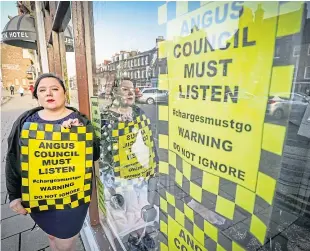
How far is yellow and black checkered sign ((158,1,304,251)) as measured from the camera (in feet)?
1.51

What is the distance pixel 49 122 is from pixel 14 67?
41764mm

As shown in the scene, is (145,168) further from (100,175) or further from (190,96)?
(190,96)

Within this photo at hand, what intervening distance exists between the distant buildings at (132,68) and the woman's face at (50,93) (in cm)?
41

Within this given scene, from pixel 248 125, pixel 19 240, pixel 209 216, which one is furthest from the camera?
pixel 19 240

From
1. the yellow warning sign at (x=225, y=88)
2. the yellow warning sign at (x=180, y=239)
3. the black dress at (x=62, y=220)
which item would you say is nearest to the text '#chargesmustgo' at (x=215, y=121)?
the yellow warning sign at (x=225, y=88)

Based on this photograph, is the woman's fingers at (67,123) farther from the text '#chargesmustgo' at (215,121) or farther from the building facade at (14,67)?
the building facade at (14,67)

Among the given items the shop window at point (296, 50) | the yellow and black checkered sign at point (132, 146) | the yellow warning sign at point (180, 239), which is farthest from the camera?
the yellow and black checkered sign at point (132, 146)

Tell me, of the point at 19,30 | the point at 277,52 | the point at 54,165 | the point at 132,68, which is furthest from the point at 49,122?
the point at 19,30

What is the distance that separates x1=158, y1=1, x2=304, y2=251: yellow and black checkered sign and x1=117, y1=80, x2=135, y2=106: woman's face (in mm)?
603

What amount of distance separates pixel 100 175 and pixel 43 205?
22.3 inches

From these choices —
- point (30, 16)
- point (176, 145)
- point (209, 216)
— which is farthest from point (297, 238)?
point (30, 16)

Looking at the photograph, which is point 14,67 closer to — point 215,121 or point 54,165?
point 54,165

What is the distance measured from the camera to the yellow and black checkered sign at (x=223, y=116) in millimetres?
460

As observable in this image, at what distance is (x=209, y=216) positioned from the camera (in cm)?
78
